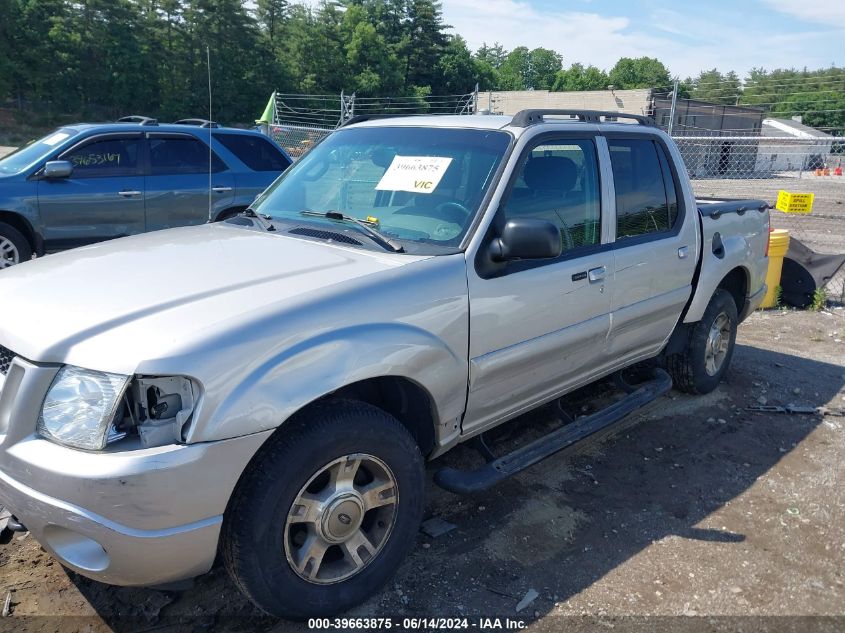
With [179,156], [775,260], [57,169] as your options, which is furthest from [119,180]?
[775,260]

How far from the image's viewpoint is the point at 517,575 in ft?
10.2

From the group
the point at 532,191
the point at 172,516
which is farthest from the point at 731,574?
the point at 172,516

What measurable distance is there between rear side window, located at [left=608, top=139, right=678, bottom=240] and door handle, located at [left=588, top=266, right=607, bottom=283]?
11.9 inches

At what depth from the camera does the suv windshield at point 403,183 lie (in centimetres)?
320

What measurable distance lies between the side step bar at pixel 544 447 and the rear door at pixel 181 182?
5895mm

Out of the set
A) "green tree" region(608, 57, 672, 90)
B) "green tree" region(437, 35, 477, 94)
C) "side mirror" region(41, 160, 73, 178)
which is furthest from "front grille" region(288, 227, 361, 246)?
"green tree" region(608, 57, 672, 90)

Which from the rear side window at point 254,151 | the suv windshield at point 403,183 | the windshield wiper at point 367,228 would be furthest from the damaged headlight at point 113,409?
the rear side window at point 254,151

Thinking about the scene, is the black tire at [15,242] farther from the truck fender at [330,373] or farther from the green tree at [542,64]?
the green tree at [542,64]

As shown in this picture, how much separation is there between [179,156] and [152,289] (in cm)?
661

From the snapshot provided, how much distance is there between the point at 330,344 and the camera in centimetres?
247

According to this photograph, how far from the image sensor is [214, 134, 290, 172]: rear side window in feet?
29.2

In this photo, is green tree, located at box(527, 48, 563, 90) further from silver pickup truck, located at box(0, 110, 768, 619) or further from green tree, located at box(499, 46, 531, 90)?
silver pickup truck, located at box(0, 110, 768, 619)

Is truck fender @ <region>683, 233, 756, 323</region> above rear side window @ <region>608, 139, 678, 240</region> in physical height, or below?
below

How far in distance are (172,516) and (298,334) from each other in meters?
0.72
